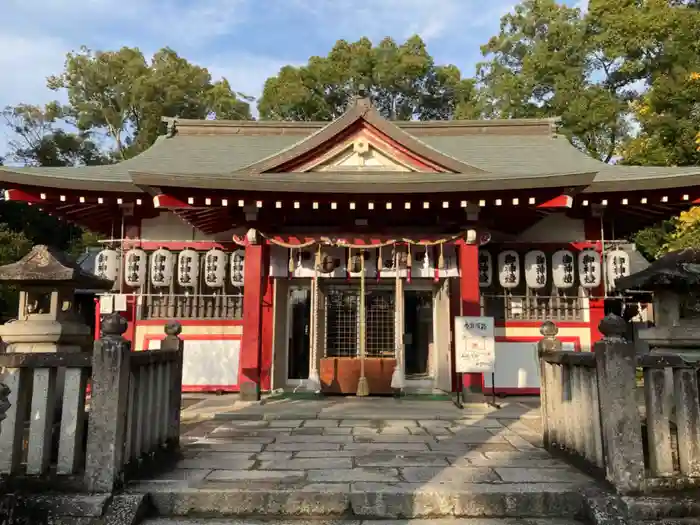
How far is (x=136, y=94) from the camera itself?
32.6 metres

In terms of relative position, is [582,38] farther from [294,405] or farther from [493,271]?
[294,405]

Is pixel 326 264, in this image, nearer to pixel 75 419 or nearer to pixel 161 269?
pixel 161 269

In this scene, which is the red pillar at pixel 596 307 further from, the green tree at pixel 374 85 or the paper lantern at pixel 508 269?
the green tree at pixel 374 85

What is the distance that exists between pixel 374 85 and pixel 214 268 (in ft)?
85.4

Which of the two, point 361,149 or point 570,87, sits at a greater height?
point 570,87

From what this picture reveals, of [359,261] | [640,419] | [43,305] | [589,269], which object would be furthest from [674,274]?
[43,305]

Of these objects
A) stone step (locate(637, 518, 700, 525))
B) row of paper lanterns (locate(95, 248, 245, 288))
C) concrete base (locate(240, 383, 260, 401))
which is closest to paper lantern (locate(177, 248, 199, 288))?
row of paper lanterns (locate(95, 248, 245, 288))

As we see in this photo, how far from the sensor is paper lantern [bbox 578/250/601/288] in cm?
1026

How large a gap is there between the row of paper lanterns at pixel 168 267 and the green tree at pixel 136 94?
24.2 meters

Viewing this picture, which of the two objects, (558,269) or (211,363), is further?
(211,363)

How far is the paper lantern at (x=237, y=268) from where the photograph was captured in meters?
10.4

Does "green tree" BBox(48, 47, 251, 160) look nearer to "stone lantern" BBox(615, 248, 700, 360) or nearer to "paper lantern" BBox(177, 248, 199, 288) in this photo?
"paper lantern" BBox(177, 248, 199, 288)

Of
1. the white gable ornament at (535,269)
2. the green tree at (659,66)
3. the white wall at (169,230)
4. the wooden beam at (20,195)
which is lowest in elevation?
the white gable ornament at (535,269)

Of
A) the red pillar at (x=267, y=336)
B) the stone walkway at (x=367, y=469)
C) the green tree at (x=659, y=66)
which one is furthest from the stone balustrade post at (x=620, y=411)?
the green tree at (x=659, y=66)
